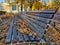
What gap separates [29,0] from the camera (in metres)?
28.8

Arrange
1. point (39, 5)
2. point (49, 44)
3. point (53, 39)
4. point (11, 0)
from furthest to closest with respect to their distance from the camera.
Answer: point (11, 0) → point (39, 5) → point (53, 39) → point (49, 44)

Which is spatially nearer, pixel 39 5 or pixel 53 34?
pixel 53 34

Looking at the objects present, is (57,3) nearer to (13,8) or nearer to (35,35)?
(35,35)

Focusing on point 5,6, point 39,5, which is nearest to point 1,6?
point 5,6

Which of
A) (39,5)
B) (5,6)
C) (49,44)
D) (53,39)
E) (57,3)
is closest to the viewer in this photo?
(49,44)

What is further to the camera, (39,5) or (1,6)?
(1,6)

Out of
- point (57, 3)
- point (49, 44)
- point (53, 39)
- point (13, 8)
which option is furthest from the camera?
point (13, 8)

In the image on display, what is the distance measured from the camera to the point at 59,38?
392cm

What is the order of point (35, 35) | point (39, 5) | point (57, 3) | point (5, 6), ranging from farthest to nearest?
point (5, 6)
point (39, 5)
point (57, 3)
point (35, 35)

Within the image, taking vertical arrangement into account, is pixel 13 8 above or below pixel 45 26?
below

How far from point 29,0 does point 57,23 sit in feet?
78.2

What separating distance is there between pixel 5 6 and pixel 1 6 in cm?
103

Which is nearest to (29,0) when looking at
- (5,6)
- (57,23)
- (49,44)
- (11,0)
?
(11,0)

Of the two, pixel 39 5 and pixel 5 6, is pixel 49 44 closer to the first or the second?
pixel 39 5
